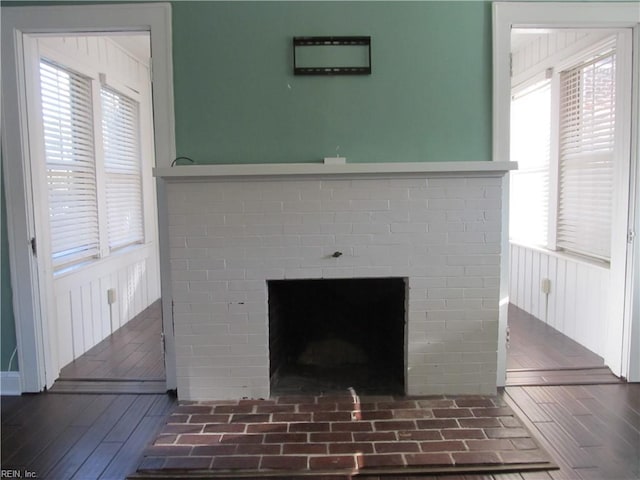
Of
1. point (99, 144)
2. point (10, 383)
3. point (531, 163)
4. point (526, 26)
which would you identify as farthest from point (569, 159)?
point (10, 383)

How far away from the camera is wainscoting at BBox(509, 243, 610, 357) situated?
333 centimetres

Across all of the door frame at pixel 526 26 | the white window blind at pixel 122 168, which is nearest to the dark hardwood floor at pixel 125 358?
the white window blind at pixel 122 168

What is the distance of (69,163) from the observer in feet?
11.5

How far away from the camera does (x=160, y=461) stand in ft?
6.96

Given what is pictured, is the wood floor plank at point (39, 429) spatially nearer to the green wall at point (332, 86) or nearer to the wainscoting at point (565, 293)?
the green wall at point (332, 86)

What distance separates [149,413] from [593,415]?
2.45 m

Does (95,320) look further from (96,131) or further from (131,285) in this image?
(96,131)

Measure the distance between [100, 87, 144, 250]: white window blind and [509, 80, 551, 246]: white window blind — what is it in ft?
12.8

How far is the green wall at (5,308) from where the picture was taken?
2.82 metres

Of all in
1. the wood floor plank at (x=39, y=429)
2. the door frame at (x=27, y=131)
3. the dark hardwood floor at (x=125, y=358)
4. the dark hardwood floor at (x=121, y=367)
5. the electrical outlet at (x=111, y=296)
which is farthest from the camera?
the electrical outlet at (x=111, y=296)

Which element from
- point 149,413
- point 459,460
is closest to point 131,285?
point 149,413

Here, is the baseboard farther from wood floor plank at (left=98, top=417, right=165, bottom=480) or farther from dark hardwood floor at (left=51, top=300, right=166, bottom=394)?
wood floor plank at (left=98, top=417, right=165, bottom=480)

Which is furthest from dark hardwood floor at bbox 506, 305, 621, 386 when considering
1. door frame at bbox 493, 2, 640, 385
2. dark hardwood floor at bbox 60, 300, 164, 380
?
dark hardwood floor at bbox 60, 300, 164, 380

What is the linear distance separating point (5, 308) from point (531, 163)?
448cm
